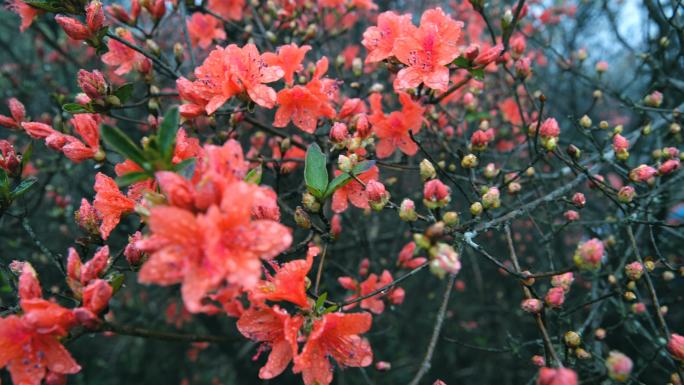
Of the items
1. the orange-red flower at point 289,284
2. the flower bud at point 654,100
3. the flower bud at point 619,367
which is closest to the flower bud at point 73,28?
the orange-red flower at point 289,284

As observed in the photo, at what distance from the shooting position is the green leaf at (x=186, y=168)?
4.91 ft

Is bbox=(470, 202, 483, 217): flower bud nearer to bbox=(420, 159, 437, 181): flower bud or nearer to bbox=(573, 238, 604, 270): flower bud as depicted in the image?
bbox=(420, 159, 437, 181): flower bud

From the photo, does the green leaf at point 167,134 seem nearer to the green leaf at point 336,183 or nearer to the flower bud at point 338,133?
the green leaf at point 336,183

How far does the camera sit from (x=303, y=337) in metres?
1.75

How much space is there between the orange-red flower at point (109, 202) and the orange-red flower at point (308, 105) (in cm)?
82

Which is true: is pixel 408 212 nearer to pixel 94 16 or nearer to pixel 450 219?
pixel 450 219

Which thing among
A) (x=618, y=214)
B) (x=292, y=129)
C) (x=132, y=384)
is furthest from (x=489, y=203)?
(x=132, y=384)

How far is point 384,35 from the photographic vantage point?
92.1 inches

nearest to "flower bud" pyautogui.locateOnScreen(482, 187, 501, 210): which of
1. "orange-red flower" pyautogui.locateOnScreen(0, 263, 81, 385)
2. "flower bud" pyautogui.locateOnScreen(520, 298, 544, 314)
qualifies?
"flower bud" pyautogui.locateOnScreen(520, 298, 544, 314)

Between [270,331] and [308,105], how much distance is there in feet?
3.72

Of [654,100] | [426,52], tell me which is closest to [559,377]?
[426,52]

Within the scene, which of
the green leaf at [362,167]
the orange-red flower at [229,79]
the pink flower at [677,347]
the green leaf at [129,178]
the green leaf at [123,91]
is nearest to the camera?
the green leaf at [129,178]

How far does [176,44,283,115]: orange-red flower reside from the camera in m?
1.98

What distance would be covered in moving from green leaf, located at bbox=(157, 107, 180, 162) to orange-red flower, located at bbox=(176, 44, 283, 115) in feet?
1.67
